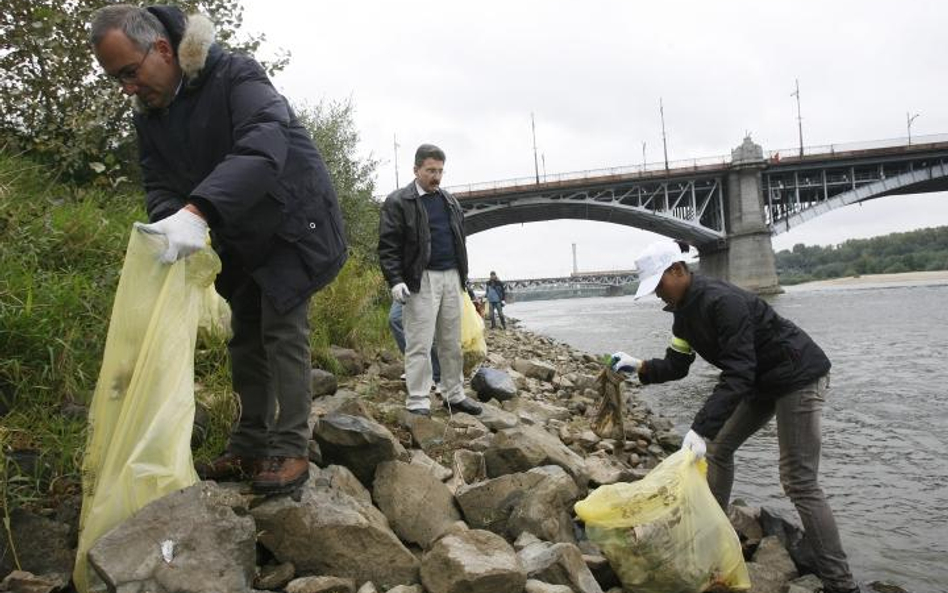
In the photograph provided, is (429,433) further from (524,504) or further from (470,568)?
(470,568)

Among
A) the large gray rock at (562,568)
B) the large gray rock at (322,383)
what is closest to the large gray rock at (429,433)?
the large gray rock at (322,383)

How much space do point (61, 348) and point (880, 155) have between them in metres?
46.5

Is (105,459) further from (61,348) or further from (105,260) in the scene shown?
(105,260)

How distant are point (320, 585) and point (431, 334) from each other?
7.65 feet

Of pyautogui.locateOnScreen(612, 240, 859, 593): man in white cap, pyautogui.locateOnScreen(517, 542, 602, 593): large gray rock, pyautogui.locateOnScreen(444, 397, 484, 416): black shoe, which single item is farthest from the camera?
pyautogui.locateOnScreen(444, 397, 484, 416): black shoe

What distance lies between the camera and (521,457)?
3248 mm

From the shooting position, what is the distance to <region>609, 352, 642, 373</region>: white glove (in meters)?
3.44

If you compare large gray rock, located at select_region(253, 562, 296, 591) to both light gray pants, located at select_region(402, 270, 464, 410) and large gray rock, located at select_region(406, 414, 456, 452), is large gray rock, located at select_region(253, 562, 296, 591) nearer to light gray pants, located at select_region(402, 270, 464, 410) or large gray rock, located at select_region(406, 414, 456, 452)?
large gray rock, located at select_region(406, 414, 456, 452)

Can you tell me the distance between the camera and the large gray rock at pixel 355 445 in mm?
2760

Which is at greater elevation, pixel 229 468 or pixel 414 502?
pixel 229 468

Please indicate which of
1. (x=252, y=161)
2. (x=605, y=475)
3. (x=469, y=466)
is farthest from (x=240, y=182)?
(x=605, y=475)

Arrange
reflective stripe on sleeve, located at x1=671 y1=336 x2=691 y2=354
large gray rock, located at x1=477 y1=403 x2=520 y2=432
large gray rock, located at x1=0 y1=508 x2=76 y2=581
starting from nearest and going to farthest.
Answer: large gray rock, located at x1=0 y1=508 x2=76 y2=581 < reflective stripe on sleeve, located at x1=671 y1=336 x2=691 y2=354 < large gray rock, located at x1=477 y1=403 x2=520 y2=432

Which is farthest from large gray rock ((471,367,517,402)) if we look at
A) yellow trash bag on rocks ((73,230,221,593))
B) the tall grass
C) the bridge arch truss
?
the bridge arch truss

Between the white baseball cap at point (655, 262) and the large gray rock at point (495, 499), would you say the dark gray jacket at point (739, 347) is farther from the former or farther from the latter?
the large gray rock at point (495, 499)
